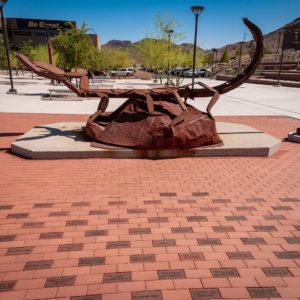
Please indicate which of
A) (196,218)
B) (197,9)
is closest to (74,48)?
(197,9)

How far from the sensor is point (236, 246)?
3152 millimetres

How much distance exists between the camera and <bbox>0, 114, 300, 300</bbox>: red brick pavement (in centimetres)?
A: 257

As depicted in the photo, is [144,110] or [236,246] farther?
[144,110]

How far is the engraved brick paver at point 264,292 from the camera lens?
2.47 m

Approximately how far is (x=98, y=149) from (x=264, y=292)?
4445 millimetres

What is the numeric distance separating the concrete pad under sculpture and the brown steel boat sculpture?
0.19 metres

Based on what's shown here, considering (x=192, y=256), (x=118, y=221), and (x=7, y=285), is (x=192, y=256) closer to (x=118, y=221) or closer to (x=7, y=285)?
(x=118, y=221)

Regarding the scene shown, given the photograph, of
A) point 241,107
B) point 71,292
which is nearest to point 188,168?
point 71,292

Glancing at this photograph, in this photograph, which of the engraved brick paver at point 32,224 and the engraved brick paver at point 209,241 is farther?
the engraved brick paver at point 32,224

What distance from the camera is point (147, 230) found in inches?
135

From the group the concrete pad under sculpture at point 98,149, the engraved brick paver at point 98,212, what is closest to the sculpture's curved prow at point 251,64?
the concrete pad under sculpture at point 98,149

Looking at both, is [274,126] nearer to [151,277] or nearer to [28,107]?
[151,277]

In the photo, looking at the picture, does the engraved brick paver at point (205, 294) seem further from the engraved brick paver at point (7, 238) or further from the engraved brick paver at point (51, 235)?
the engraved brick paver at point (7, 238)

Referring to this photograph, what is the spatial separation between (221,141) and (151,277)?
183 inches
